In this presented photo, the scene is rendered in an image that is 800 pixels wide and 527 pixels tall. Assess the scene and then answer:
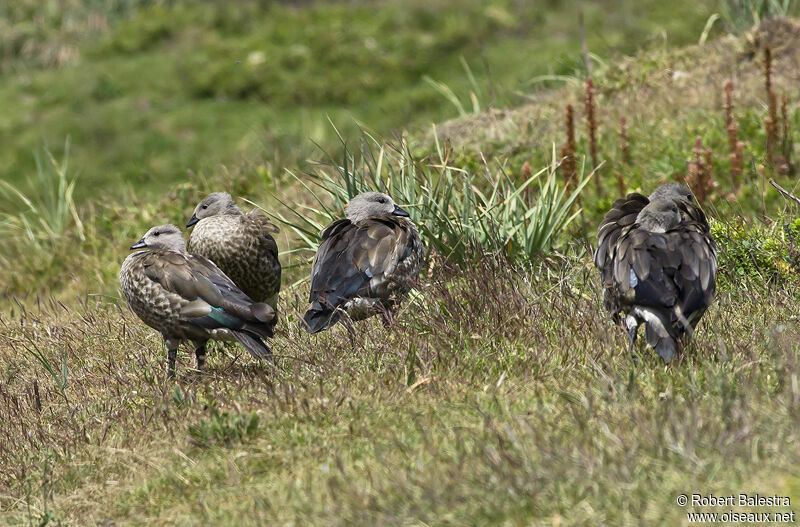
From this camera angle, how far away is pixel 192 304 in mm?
5711

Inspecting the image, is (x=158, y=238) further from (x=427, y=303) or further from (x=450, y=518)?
(x=450, y=518)

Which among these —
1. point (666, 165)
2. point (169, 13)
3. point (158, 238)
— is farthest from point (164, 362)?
point (169, 13)

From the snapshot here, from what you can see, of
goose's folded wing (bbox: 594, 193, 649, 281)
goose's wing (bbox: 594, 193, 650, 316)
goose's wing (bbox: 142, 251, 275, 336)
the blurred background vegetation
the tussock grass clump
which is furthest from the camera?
the blurred background vegetation

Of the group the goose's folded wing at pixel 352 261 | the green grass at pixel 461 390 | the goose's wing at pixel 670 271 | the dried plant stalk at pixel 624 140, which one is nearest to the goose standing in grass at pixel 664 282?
the goose's wing at pixel 670 271

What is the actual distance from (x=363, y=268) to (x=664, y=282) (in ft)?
6.67

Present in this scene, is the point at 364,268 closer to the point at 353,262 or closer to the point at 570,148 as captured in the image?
the point at 353,262

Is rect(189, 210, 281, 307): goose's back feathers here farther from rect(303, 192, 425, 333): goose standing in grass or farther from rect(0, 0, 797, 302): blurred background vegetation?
rect(0, 0, 797, 302): blurred background vegetation

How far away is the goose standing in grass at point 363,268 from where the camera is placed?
596 centimetres

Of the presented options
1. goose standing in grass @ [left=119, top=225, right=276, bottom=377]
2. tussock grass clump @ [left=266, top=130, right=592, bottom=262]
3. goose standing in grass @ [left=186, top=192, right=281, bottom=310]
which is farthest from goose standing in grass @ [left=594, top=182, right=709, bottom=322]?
goose standing in grass @ [left=186, top=192, right=281, bottom=310]

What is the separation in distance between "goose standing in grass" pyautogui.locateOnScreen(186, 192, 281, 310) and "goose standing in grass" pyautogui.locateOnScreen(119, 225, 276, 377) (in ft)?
1.33

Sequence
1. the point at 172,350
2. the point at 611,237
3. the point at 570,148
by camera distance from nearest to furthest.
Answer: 1. the point at 611,237
2. the point at 172,350
3. the point at 570,148

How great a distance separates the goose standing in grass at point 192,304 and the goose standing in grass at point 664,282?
2016 millimetres

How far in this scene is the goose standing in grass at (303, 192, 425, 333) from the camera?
596 centimetres

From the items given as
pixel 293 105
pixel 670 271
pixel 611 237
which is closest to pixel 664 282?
pixel 670 271
